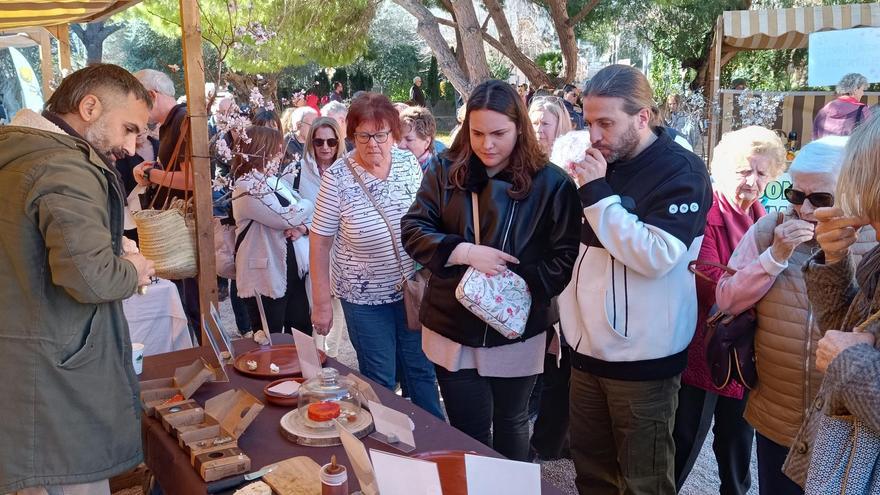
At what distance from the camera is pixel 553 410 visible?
3.11 metres

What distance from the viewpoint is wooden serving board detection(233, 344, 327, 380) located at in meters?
2.10

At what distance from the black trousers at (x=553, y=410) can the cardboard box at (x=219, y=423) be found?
1.60 m

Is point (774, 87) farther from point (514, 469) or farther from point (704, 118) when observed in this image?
point (514, 469)

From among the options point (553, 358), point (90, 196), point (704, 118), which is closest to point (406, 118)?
point (553, 358)

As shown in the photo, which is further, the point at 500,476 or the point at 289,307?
the point at 289,307

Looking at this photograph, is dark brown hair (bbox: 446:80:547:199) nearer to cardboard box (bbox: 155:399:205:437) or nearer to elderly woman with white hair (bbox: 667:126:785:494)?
elderly woman with white hair (bbox: 667:126:785:494)

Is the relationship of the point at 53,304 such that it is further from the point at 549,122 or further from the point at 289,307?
the point at 549,122

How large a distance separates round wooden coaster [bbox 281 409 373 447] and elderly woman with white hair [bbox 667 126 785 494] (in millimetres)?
1204

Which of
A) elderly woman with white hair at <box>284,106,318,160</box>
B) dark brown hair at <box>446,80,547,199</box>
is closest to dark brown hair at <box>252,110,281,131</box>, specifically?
elderly woman with white hair at <box>284,106,318,160</box>

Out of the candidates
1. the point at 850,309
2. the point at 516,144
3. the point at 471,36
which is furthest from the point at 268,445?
the point at 471,36

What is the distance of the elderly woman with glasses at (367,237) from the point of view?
2.69 meters

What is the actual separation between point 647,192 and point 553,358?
1383 millimetres

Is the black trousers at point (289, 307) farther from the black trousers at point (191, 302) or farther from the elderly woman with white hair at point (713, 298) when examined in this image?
the elderly woman with white hair at point (713, 298)

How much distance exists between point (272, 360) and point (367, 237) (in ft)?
2.26
